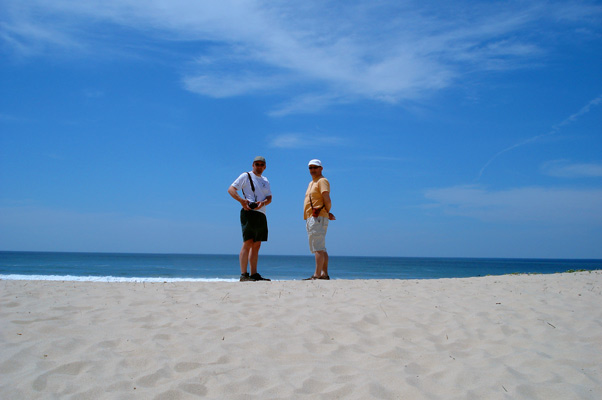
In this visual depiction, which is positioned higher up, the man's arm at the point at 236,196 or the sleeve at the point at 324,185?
the sleeve at the point at 324,185

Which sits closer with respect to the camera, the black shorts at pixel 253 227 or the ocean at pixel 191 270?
the black shorts at pixel 253 227

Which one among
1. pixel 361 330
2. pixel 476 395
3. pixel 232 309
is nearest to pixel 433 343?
pixel 361 330

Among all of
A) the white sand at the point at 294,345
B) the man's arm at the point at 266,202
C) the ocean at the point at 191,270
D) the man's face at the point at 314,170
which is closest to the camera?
the white sand at the point at 294,345

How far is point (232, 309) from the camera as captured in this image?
4.39 m

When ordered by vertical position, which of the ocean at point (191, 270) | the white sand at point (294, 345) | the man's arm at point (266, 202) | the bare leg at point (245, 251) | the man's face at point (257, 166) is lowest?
the ocean at point (191, 270)

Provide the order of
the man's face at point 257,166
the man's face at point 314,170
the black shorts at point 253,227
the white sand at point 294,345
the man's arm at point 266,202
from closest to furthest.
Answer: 1. the white sand at point 294,345
2. the black shorts at point 253,227
3. the man's arm at point 266,202
4. the man's face at point 257,166
5. the man's face at point 314,170

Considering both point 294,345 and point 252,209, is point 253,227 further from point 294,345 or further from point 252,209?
point 294,345

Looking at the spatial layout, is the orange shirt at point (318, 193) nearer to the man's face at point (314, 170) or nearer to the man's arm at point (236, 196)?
the man's face at point (314, 170)

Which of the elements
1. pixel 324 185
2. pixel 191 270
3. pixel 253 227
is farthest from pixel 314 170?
pixel 191 270

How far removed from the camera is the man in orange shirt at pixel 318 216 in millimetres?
7186

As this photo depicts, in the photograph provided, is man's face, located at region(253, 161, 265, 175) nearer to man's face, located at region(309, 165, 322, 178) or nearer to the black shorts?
the black shorts

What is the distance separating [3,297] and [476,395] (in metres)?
4.82

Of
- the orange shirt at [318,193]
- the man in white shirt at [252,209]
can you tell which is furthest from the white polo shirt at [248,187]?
the orange shirt at [318,193]

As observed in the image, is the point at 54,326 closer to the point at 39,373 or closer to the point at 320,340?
the point at 39,373
